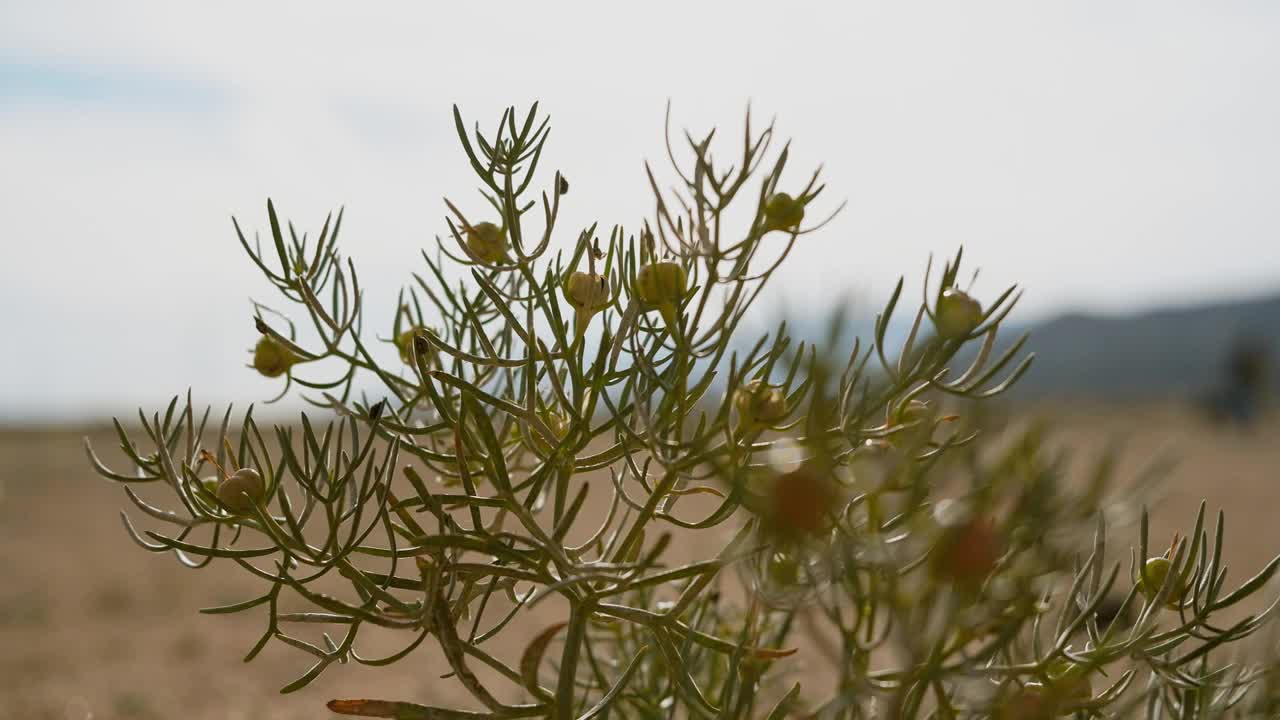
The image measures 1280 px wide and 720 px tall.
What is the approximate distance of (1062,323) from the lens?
86562 mm

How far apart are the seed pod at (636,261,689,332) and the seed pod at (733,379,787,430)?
11 centimetres

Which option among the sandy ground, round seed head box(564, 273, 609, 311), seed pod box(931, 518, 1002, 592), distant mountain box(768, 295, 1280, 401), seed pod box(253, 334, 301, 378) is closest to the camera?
seed pod box(931, 518, 1002, 592)

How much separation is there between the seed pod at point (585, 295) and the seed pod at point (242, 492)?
1.08ft

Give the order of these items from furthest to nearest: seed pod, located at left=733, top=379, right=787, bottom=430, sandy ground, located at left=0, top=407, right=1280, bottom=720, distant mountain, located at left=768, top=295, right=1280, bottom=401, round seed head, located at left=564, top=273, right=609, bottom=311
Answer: distant mountain, located at left=768, top=295, right=1280, bottom=401 < sandy ground, located at left=0, top=407, right=1280, bottom=720 < round seed head, located at left=564, top=273, right=609, bottom=311 < seed pod, located at left=733, top=379, right=787, bottom=430

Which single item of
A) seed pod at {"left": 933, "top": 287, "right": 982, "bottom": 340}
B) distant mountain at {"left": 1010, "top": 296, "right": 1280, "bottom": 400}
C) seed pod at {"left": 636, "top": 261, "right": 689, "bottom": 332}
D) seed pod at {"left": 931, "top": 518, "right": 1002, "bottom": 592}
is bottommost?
distant mountain at {"left": 1010, "top": 296, "right": 1280, "bottom": 400}

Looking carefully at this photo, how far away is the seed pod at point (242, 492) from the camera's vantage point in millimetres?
894

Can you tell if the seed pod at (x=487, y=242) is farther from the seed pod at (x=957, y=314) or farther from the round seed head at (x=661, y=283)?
the seed pod at (x=957, y=314)

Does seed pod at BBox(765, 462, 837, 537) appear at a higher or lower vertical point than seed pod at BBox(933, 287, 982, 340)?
lower

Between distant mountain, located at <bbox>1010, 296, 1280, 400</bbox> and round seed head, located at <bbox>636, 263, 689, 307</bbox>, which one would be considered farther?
distant mountain, located at <bbox>1010, 296, 1280, 400</bbox>

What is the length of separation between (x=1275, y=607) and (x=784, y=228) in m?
0.55

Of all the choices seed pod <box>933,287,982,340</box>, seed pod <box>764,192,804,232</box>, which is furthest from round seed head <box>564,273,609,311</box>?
seed pod <box>933,287,982,340</box>

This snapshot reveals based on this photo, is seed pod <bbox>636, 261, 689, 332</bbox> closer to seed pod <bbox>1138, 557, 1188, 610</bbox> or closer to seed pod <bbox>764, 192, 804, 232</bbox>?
seed pod <bbox>764, 192, 804, 232</bbox>

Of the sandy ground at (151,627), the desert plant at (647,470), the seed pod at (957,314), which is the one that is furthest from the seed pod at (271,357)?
the sandy ground at (151,627)

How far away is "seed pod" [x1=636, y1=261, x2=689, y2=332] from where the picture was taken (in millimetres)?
863
